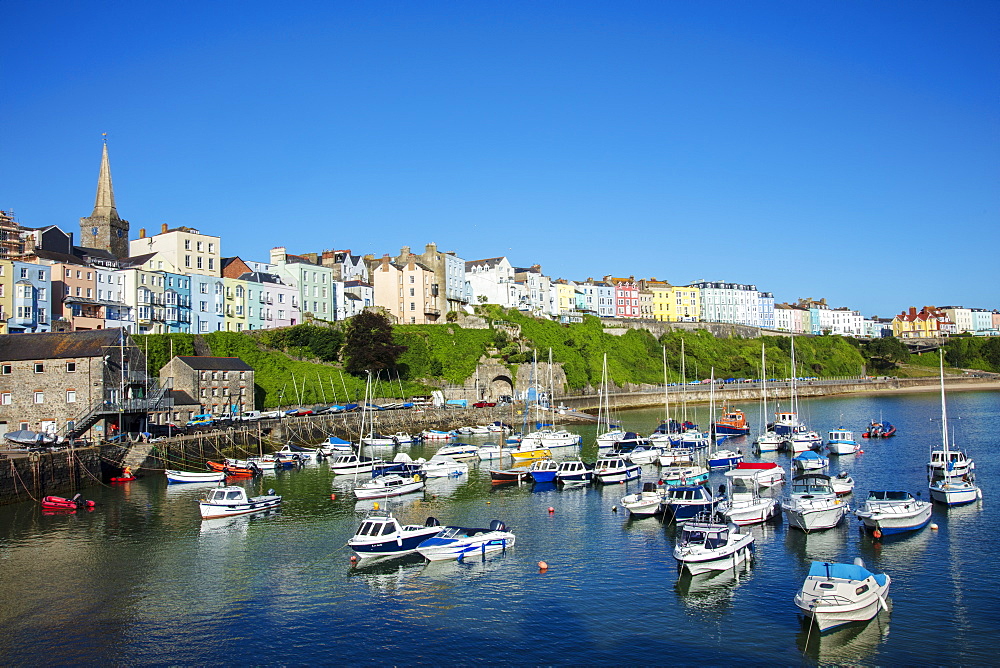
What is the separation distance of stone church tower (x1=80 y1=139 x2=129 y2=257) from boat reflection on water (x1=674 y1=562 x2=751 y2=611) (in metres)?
87.3

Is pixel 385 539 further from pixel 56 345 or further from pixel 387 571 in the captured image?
pixel 56 345

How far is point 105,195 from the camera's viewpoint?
311 ft

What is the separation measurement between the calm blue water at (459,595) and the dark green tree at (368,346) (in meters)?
41.8

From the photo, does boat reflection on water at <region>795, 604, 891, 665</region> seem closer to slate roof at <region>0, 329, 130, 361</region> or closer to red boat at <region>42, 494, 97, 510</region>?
red boat at <region>42, 494, 97, 510</region>

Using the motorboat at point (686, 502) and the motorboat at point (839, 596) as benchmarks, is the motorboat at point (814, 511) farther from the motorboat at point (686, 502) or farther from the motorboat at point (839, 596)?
the motorboat at point (839, 596)

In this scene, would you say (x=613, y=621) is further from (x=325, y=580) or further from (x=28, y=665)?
(x=28, y=665)

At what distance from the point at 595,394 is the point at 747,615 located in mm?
77844

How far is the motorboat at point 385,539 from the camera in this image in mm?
28125

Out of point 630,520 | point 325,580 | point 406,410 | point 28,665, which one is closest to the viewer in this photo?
point 28,665

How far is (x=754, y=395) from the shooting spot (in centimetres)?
10644

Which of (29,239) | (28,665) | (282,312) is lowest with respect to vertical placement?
(28,665)

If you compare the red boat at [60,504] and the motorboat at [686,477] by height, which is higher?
the motorboat at [686,477]

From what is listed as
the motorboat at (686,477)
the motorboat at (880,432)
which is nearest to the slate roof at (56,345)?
the motorboat at (686,477)

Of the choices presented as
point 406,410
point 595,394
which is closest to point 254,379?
point 406,410
